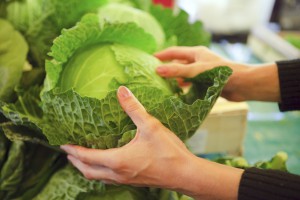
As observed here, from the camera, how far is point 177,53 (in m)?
1.14

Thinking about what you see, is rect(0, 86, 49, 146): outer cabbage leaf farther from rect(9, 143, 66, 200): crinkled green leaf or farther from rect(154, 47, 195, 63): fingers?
rect(154, 47, 195, 63): fingers

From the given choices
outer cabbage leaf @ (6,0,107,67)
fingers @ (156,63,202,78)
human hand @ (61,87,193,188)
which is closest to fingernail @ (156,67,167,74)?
fingers @ (156,63,202,78)

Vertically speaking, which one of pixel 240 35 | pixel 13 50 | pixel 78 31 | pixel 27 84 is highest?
pixel 78 31

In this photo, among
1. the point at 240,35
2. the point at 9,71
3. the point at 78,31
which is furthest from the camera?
the point at 240,35

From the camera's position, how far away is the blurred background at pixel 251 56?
4.92 feet

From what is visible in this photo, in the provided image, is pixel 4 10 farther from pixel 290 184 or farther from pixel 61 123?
pixel 290 184

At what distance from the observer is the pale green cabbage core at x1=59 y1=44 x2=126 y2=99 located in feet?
3.01

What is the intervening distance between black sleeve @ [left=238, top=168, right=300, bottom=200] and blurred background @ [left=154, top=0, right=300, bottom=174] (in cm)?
66

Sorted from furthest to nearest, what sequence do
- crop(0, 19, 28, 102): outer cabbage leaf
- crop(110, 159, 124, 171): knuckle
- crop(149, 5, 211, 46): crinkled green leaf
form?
crop(149, 5, 211, 46): crinkled green leaf → crop(0, 19, 28, 102): outer cabbage leaf → crop(110, 159, 124, 171): knuckle

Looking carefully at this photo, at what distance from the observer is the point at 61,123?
0.90 metres

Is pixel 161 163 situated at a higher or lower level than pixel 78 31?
lower

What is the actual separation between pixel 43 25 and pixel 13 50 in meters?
0.14

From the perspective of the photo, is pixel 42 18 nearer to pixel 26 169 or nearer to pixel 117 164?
pixel 26 169

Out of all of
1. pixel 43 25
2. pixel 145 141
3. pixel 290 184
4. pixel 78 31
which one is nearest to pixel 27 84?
pixel 43 25
